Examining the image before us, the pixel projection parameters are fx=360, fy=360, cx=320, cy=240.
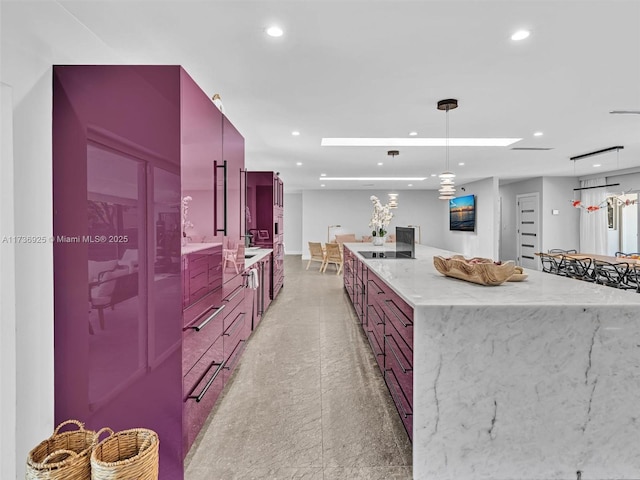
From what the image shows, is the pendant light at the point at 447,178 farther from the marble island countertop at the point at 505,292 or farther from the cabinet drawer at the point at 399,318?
the cabinet drawer at the point at 399,318

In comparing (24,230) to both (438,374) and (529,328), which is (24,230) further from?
(529,328)

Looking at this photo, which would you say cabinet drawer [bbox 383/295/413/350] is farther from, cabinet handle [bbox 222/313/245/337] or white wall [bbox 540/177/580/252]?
white wall [bbox 540/177/580/252]

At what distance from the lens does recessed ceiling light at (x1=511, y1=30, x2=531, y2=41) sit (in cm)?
210

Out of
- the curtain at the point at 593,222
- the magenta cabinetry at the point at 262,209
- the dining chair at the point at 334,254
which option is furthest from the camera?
the dining chair at the point at 334,254

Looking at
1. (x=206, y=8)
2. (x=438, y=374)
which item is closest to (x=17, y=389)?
(x=438, y=374)

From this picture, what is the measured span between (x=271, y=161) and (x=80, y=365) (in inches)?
208

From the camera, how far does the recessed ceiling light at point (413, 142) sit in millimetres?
5031

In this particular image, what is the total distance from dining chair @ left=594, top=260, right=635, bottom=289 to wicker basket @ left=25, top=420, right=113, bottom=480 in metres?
5.54

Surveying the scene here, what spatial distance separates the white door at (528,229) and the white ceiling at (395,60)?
197 inches

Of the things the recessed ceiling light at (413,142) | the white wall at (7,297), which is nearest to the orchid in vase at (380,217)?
the recessed ceiling light at (413,142)

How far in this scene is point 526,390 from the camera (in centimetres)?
166

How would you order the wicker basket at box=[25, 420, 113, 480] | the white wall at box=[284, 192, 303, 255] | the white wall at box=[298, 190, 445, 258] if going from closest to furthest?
the wicker basket at box=[25, 420, 113, 480]
the white wall at box=[298, 190, 445, 258]
the white wall at box=[284, 192, 303, 255]

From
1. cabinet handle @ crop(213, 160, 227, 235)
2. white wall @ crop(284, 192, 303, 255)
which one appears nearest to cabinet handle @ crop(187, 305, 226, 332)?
cabinet handle @ crop(213, 160, 227, 235)

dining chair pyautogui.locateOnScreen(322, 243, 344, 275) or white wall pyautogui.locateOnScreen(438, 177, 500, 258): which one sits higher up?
white wall pyautogui.locateOnScreen(438, 177, 500, 258)
